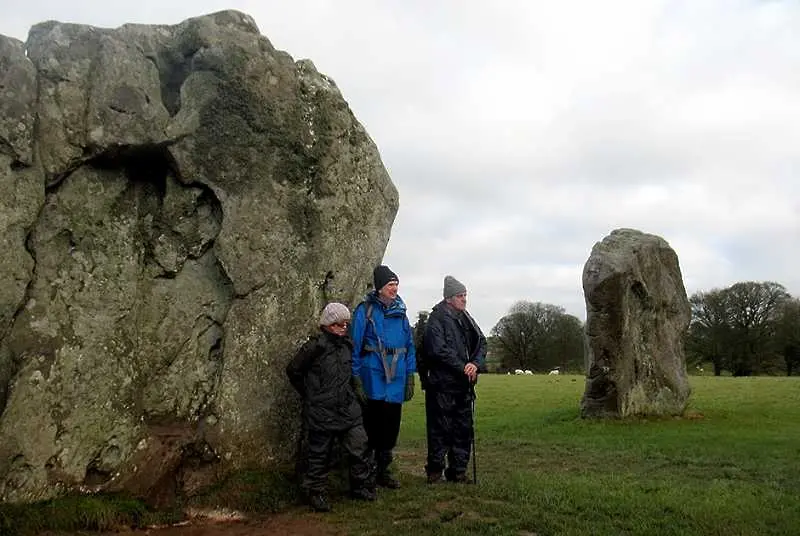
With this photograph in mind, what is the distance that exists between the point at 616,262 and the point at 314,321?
35.2ft

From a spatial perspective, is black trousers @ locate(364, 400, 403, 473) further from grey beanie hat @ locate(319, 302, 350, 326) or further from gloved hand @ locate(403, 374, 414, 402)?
grey beanie hat @ locate(319, 302, 350, 326)

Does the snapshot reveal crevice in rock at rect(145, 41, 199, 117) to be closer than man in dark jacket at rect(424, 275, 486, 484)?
Yes

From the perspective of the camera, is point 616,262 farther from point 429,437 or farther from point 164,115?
point 164,115

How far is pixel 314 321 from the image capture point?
9641 millimetres

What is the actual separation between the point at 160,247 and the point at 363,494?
13.3ft

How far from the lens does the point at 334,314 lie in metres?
9.06

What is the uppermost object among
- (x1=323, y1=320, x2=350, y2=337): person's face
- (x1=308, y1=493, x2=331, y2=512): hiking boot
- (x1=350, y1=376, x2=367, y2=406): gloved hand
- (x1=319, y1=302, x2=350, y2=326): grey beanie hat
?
(x1=319, y1=302, x2=350, y2=326): grey beanie hat

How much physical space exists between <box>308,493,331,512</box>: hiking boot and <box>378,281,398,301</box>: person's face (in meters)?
2.64

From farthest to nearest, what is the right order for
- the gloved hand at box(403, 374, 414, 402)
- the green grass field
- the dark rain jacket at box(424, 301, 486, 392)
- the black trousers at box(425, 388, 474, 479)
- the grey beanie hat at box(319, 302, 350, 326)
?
the black trousers at box(425, 388, 474, 479) → the dark rain jacket at box(424, 301, 486, 392) → the gloved hand at box(403, 374, 414, 402) → the grey beanie hat at box(319, 302, 350, 326) → the green grass field

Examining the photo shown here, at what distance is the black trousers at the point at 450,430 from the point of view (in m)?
10.2

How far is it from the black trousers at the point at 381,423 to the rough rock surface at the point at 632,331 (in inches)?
375

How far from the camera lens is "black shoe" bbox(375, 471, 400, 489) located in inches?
389

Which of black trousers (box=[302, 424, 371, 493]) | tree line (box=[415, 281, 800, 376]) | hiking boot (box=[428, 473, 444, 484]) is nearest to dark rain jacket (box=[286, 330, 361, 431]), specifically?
black trousers (box=[302, 424, 371, 493])

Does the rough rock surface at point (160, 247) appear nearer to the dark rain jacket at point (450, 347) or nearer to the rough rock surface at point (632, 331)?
the dark rain jacket at point (450, 347)
